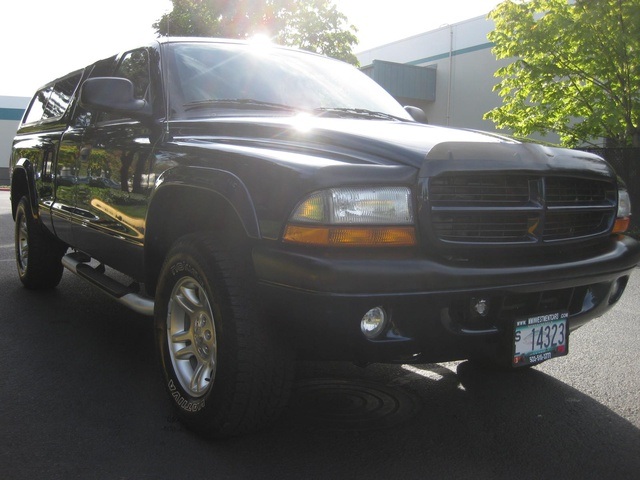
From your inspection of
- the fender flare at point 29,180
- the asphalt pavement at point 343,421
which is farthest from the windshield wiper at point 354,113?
the fender flare at point 29,180

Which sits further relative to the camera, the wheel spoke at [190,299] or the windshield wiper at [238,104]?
the windshield wiper at [238,104]

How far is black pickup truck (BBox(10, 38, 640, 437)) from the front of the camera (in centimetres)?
244

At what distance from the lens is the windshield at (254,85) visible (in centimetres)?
359

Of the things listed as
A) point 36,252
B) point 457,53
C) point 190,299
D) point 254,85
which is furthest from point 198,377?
point 457,53

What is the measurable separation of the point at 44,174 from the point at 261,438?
3.23 metres

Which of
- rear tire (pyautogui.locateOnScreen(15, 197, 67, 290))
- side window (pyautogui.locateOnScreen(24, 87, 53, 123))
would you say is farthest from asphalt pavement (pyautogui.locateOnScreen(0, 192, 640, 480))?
side window (pyautogui.locateOnScreen(24, 87, 53, 123))

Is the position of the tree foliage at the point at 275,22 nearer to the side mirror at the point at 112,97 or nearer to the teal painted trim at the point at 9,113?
the teal painted trim at the point at 9,113

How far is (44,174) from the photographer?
521 cm

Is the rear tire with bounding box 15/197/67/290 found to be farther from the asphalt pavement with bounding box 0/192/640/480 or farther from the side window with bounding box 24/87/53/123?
the asphalt pavement with bounding box 0/192/640/480

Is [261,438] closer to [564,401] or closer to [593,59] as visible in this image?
[564,401]

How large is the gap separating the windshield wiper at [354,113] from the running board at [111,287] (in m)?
1.35

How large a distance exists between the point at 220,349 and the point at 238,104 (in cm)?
147

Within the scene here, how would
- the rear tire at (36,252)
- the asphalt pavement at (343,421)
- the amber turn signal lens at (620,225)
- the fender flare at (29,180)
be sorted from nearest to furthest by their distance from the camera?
1. the asphalt pavement at (343,421)
2. the amber turn signal lens at (620,225)
3. the fender flare at (29,180)
4. the rear tire at (36,252)

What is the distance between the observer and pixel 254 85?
377 centimetres
